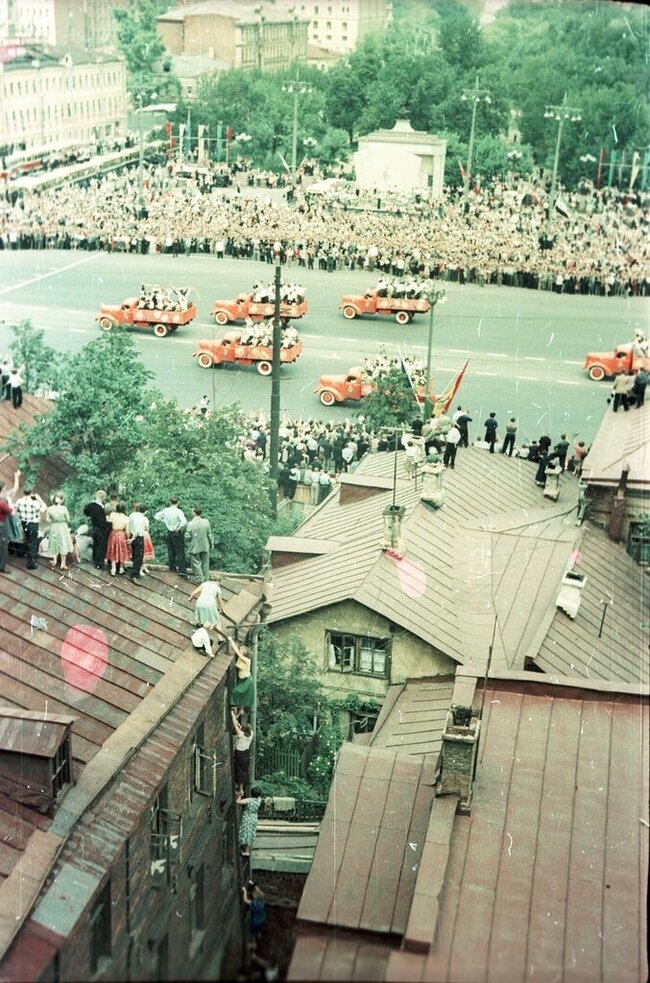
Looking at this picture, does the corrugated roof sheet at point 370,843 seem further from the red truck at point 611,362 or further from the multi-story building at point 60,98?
the red truck at point 611,362

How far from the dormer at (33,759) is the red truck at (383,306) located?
43.7 feet

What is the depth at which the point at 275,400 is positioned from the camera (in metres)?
23.7

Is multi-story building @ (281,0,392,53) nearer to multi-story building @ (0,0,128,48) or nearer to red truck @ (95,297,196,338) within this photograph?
multi-story building @ (0,0,128,48)

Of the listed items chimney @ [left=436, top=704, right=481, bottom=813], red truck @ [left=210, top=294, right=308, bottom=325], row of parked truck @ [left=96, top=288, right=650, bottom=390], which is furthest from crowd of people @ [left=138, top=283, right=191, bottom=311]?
chimney @ [left=436, top=704, right=481, bottom=813]

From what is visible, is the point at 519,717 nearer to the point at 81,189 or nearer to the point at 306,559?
the point at 306,559

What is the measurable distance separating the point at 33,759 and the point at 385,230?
13243mm

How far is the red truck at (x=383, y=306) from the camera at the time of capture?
22688 millimetres

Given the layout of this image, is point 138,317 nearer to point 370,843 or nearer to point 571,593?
point 571,593

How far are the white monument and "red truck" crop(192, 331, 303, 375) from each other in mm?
4645

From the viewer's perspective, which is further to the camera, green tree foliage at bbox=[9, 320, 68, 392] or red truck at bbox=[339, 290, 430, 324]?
green tree foliage at bbox=[9, 320, 68, 392]

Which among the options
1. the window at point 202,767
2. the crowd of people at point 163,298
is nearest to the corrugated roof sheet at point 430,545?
the window at point 202,767

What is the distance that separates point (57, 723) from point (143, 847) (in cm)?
183

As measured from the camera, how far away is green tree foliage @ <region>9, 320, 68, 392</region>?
24531 millimetres

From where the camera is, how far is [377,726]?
16.9 metres
